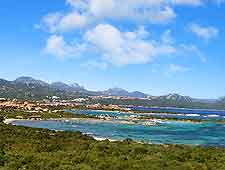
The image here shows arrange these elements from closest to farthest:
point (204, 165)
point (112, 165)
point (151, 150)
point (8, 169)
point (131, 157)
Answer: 1. point (8, 169)
2. point (112, 165)
3. point (204, 165)
4. point (131, 157)
5. point (151, 150)

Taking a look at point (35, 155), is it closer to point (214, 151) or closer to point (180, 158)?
point (180, 158)

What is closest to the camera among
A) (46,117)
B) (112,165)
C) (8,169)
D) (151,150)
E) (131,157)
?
(8,169)

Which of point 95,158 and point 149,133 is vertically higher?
point 149,133

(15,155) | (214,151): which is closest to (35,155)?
(15,155)

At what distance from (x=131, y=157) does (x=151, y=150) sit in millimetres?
7619

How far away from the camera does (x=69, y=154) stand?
48.5 m

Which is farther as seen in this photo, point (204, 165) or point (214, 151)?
point (214, 151)

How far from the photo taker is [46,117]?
147m

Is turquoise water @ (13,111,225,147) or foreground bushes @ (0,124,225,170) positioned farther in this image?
turquoise water @ (13,111,225,147)

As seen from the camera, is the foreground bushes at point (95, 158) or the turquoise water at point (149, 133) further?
the turquoise water at point (149, 133)

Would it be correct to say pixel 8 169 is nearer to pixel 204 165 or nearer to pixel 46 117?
pixel 204 165

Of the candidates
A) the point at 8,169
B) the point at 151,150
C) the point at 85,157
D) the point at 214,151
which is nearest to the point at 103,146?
the point at 151,150

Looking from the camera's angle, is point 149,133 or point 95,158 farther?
point 149,133

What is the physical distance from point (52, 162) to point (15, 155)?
6242mm
